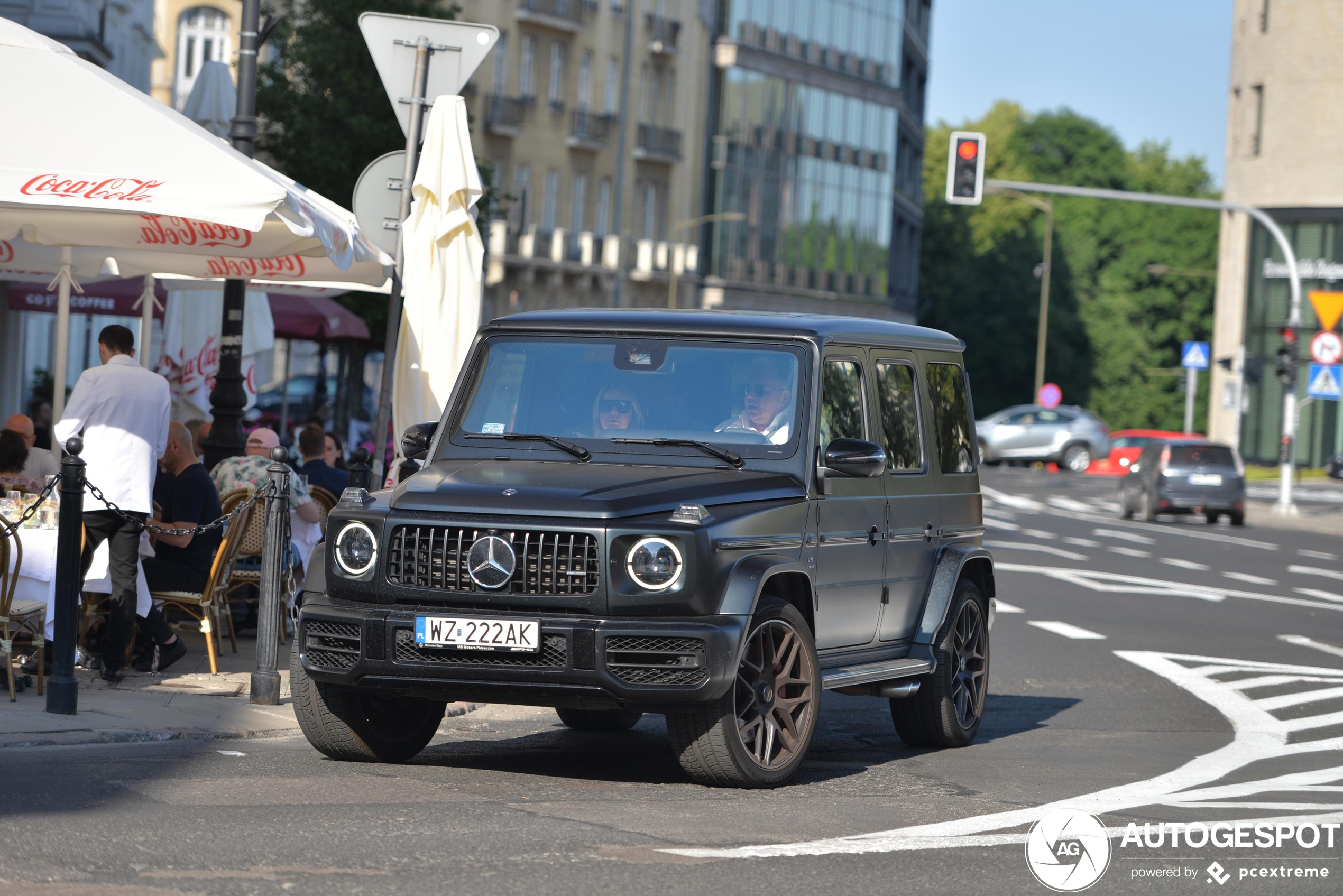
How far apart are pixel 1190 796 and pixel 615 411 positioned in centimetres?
291

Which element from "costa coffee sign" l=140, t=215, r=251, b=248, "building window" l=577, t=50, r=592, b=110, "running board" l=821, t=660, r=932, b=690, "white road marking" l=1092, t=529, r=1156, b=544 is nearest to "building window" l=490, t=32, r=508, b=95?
"building window" l=577, t=50, r=592, b=110

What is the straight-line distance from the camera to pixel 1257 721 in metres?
11.9

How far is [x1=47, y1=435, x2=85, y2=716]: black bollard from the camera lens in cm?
932

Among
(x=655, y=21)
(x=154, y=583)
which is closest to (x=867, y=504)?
(x=154, y=583)

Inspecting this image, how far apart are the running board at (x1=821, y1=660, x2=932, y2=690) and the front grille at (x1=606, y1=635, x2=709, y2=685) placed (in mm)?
1006

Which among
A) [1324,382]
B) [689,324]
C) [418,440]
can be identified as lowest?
[418,440]

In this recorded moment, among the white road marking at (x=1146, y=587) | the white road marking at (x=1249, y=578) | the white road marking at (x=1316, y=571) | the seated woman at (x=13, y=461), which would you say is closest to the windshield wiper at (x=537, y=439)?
the seated woman at (x=13, y=461)

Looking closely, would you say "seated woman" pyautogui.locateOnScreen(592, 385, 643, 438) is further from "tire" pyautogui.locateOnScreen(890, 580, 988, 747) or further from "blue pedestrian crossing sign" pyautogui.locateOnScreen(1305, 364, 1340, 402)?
"blue pedestrian crossing sign" pyautogui.locateOnScreen(1305, 364, 1340, 402)

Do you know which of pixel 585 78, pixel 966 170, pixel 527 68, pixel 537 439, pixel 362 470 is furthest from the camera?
pixel 585 78

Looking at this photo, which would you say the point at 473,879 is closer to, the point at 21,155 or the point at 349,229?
the point at 21,155

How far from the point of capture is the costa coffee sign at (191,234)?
11.6 metres

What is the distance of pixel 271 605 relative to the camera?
10391 mm

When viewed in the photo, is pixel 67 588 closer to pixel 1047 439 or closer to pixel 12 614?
pixel 12 614

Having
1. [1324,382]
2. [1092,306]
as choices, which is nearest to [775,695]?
[1324,382]
